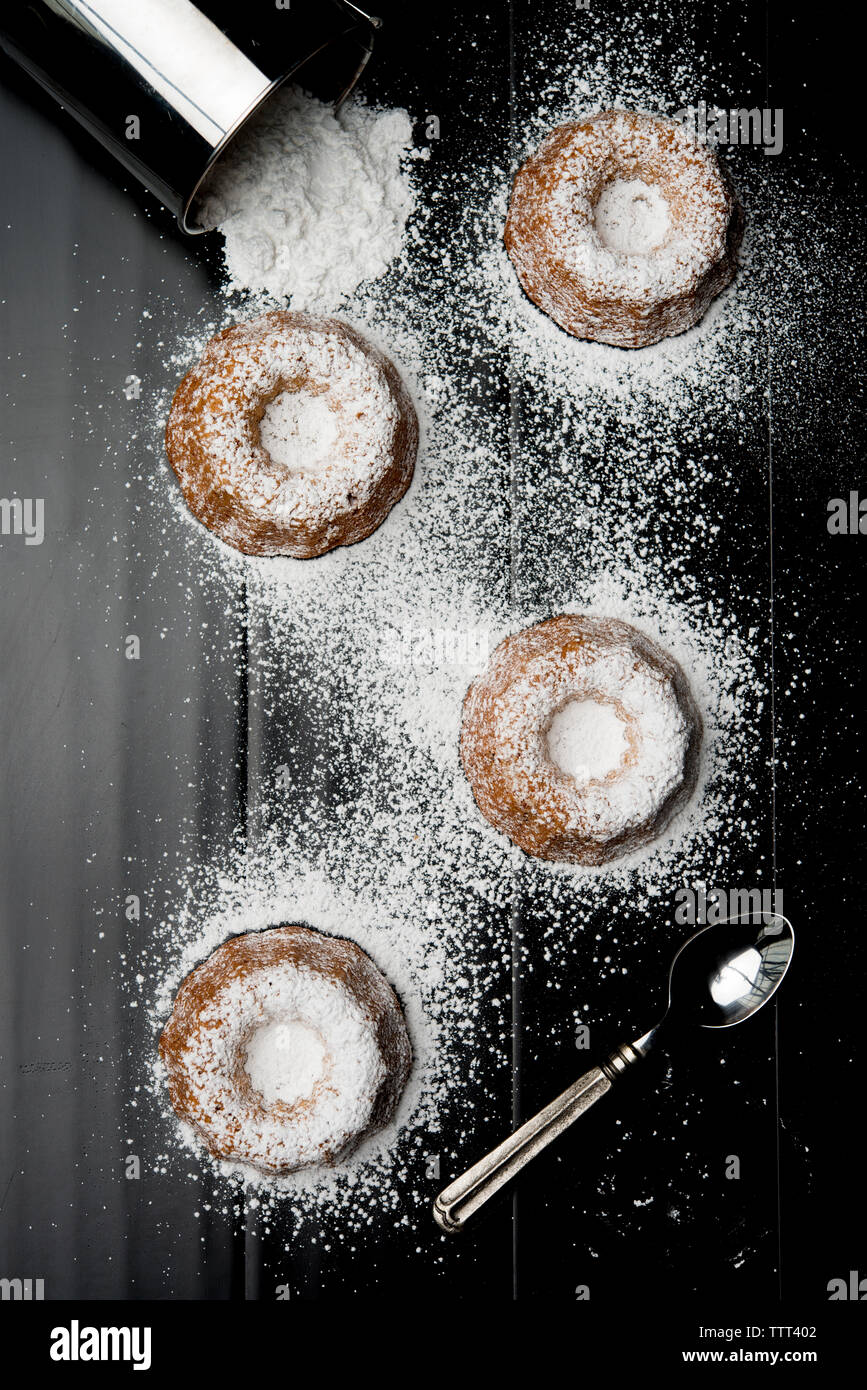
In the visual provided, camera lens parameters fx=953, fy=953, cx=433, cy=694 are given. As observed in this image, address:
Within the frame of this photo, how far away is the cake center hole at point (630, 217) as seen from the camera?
1417 mm

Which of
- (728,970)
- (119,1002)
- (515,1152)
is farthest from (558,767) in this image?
(119,1002)

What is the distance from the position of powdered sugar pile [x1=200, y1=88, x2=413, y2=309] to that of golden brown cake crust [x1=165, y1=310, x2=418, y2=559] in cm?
12

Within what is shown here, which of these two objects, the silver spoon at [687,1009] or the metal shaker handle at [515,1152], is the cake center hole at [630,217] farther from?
the metal shaker handle at [515,1152]

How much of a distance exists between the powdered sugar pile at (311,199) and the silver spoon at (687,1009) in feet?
3.70

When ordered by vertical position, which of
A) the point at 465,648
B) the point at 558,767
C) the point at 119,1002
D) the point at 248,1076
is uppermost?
the point at 465,648

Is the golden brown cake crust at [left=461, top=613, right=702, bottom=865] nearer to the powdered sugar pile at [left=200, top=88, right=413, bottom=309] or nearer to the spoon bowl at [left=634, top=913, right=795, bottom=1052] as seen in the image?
the spoon bowl at [left=634, top=913, right=795, bottom=1052]

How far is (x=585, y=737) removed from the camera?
1370 mm

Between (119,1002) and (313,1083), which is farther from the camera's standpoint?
(119,1002)

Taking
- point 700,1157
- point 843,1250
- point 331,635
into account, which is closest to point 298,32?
point 331,635

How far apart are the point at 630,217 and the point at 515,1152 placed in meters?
1.37

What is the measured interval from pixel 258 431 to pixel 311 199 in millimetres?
370

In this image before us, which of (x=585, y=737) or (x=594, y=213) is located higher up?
(x=594, y=213)

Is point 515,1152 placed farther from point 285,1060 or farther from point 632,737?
point 632,737

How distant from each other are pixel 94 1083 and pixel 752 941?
1.00 m
